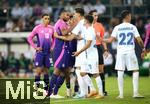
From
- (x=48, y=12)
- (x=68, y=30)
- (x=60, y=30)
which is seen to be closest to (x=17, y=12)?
(x=48, y=12)

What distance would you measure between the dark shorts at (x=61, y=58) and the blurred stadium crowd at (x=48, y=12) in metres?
15.3

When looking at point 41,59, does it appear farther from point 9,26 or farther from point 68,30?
point 9,26

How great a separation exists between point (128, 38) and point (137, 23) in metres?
16.7

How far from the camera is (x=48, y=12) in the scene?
36500 mm

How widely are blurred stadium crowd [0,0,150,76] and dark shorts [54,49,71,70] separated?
1528 centimetres

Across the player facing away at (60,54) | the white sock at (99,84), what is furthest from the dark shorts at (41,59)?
the white sock at (99,84)

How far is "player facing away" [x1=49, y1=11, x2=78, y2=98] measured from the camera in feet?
60.0

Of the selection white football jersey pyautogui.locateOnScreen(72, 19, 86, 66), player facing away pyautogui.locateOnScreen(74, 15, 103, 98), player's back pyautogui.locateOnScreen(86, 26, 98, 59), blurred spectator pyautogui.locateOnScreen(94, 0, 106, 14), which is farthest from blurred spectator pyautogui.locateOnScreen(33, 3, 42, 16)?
player's back pyautogui.locateOnScreen(86, 26, 98, 59)

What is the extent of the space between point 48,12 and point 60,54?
60.1 feet

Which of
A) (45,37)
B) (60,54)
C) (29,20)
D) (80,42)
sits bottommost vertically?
(60,54)

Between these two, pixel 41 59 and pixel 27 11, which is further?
pixel 27 11

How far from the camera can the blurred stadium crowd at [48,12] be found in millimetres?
35188

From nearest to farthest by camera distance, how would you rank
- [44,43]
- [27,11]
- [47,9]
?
[44,43], [47,9], [27,11]

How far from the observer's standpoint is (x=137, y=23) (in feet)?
112
